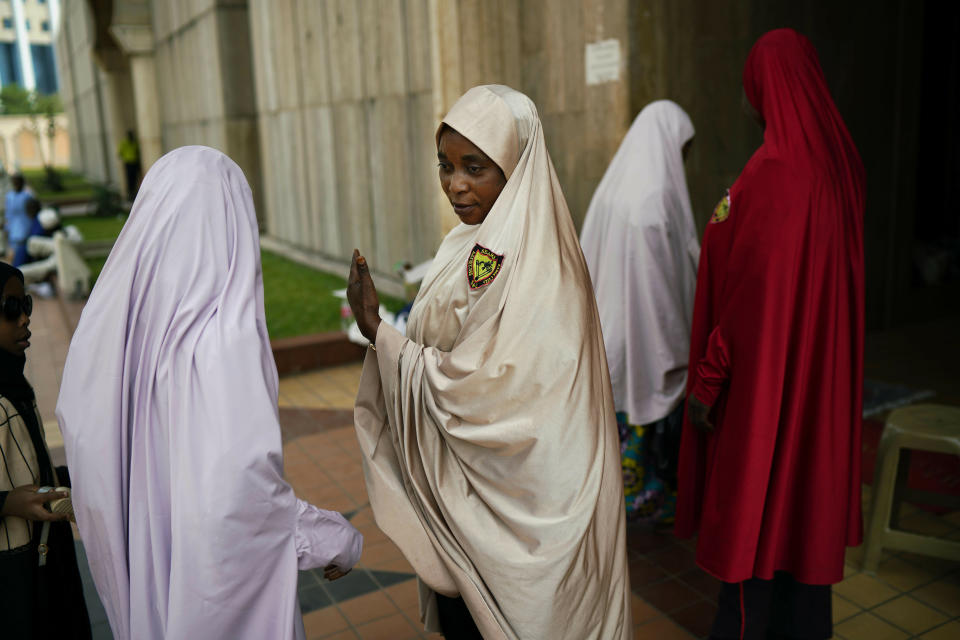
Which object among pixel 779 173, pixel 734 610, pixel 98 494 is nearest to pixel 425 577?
pixel 98 494

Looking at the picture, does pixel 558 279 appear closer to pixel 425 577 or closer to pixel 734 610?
pixel 425 577

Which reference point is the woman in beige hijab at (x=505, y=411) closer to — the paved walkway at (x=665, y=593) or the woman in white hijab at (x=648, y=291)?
the paved walkway at (x=665, y=593)

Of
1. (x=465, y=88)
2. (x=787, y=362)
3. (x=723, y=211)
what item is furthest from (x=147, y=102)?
(x=787, y=362)

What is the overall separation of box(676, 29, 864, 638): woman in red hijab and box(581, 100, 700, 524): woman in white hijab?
0.86 metres

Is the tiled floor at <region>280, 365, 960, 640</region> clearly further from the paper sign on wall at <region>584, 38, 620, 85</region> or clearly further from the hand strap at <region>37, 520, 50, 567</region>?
the paper sign on wall at <region>584, 38, 620, 85</region>

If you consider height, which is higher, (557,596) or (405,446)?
(405,446)

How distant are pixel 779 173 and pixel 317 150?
339 inches

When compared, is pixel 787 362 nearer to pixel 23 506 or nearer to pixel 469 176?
pixel 469 176

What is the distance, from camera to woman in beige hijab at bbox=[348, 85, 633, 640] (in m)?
1.84

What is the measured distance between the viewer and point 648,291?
11.4ft

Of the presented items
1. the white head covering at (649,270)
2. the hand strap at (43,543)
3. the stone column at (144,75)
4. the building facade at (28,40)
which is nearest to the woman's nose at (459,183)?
the hand strap at (43,543)

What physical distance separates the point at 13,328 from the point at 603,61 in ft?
13.4

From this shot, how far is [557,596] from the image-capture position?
1.90m

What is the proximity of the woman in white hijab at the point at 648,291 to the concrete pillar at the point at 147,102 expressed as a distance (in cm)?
1703
